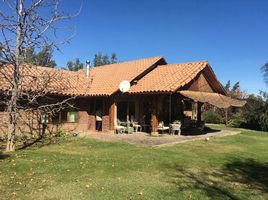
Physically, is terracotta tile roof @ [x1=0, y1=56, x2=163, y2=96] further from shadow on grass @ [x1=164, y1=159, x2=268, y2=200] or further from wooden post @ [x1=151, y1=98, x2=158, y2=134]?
shadow on grass @ [x1=164, y1=159, x2=268, y2=200]

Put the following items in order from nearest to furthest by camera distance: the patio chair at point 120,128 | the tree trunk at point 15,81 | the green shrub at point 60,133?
the tree trunk at point 15,81
the green shrub at point 60,133
the patio chair at point 120,128

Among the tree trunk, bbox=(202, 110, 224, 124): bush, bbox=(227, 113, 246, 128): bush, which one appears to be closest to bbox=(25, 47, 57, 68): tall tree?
the tree trunk

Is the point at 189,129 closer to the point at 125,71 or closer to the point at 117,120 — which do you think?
the point at 117,120

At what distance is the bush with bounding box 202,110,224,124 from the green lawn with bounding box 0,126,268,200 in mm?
21075

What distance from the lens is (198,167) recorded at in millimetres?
12094

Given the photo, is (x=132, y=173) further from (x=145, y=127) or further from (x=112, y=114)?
(x=145, y=127)

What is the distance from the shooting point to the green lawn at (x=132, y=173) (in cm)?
856

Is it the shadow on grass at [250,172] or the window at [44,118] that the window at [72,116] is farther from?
the shadow on grass at [250,172]

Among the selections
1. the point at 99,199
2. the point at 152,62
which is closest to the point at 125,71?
the point at 152,62

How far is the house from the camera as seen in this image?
71.8 feet

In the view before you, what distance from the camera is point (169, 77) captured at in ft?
76.0

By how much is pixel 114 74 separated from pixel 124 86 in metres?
4.74

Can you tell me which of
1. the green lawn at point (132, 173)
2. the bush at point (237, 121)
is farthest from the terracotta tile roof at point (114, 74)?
the bush at point (237, 121)

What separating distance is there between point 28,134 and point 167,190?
13.3 m
